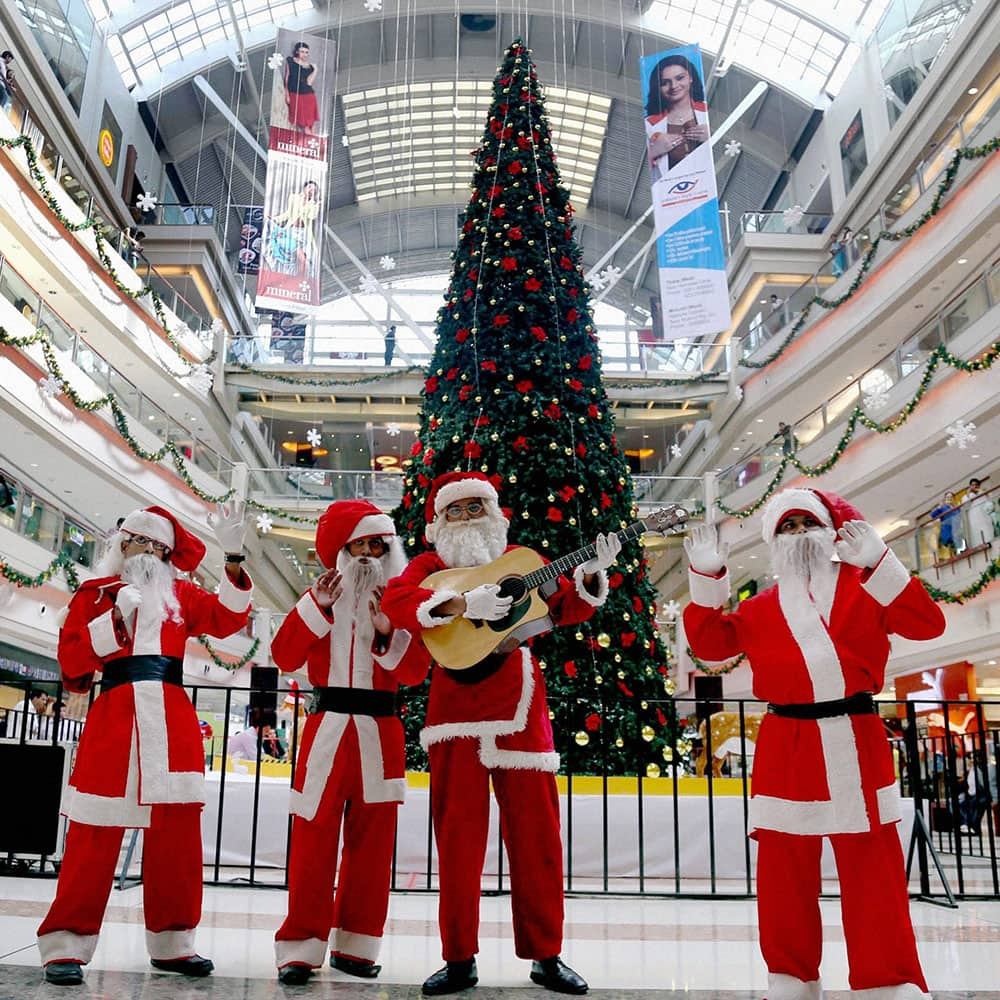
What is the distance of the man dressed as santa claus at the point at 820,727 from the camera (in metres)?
2.32

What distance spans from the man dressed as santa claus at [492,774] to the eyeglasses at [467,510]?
289mm

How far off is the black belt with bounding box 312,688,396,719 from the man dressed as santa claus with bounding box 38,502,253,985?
401mm

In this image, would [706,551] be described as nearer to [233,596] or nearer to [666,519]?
[666,519]

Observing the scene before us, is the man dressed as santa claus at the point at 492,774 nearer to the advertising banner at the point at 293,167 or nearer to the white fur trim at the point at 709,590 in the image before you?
the white fur trim at the point at 709,590

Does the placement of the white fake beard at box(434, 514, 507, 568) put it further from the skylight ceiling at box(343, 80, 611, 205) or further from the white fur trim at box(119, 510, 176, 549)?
the skylight ceiling at box(343, 80, 611, 205)

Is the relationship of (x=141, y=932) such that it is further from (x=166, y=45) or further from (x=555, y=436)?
(x=166, y=45)

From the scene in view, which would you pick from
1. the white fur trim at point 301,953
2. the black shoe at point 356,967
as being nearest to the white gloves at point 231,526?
the white fur trim at point 301,953

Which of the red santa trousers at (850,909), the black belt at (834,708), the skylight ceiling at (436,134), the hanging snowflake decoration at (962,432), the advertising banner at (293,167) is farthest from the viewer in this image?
the skylight ceiling at (436,134)

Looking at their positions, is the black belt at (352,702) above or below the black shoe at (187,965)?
above

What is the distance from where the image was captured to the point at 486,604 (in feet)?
8.60

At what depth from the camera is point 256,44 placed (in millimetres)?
24359

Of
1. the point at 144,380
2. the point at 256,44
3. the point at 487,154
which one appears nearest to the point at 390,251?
the point at 256,44

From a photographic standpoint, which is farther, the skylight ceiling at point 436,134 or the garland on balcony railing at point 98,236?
the skylight ceiling at point 436,134

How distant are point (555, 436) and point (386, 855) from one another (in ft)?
12.1
